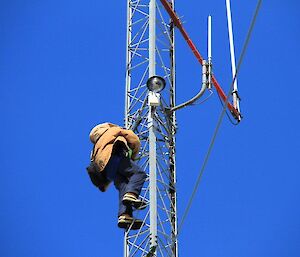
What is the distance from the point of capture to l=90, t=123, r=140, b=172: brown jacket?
851 cm

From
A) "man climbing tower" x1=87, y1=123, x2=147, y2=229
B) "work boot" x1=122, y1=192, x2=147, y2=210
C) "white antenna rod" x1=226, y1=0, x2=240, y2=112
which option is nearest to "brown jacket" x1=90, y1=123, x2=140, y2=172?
"man climbing tower" x1=87, y1=123, x2=147, y2=229

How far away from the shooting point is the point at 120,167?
8.52m

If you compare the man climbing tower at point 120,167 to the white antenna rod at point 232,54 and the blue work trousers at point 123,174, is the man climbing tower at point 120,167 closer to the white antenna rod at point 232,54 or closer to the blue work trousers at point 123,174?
the blue work trousers at point 123,174

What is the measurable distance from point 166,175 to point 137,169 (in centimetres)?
123

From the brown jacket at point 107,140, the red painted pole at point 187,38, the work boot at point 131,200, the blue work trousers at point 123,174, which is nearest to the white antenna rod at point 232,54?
the red painted pole at point 187,38

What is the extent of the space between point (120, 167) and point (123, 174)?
73 millimetres

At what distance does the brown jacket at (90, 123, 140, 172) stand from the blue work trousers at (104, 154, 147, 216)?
73 millimetres

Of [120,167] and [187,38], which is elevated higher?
[187,38]

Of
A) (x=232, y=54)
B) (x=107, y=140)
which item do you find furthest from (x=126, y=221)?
(x=232, y=54)

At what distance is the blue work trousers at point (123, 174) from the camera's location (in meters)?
8.40

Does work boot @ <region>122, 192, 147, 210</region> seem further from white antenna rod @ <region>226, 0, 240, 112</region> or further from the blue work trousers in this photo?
white antenna rod @ <region>226, 0, 240, 112</region>

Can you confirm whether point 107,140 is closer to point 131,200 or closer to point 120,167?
point 120,167

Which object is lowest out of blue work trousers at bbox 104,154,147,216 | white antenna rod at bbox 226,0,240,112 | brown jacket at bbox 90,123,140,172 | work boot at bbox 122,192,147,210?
work boot at bbox 122,192,147,210

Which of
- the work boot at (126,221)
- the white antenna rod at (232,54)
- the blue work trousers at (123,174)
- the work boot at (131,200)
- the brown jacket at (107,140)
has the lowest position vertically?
the work boot at (126,221)
